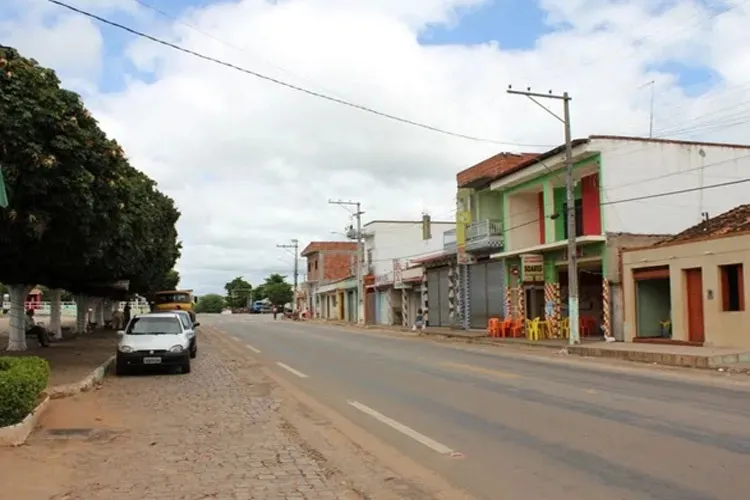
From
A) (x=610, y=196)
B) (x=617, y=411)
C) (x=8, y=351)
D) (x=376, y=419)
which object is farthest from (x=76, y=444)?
(x=610, y=196)

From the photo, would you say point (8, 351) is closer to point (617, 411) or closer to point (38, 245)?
point (38, 245)

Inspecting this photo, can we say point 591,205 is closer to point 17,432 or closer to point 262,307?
point 17,432

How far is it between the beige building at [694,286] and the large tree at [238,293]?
125269mm

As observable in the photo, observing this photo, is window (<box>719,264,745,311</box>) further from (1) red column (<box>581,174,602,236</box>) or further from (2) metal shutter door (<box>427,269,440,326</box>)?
(2) metal shutter door (<box>427,269,440,326</box>)

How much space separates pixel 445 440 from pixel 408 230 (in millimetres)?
63307

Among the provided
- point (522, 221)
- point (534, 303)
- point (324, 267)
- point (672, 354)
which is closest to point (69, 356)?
point (672, 354)

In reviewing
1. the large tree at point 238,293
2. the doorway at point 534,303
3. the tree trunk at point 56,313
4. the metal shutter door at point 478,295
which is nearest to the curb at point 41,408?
the tree trunk at point 56,313

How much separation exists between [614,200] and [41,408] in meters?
23.6

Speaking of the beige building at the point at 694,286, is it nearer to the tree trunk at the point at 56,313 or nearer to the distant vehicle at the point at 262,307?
the tree trunk at the point at 56,313

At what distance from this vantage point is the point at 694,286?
25.0 metres

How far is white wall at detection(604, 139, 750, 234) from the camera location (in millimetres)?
29391

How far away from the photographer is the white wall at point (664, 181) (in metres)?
29.4

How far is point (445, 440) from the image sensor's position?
9445 mm

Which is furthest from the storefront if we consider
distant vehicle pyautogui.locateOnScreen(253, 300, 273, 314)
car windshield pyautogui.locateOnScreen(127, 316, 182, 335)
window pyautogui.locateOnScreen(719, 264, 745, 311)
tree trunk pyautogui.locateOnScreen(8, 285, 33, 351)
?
distant vehicle pyautogui.locateOnScreen(253, 300, 273, 314)
